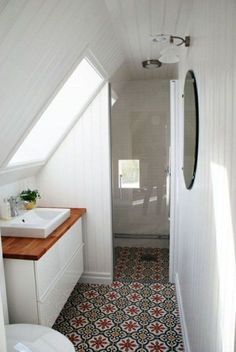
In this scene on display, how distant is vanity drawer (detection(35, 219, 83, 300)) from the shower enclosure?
1.25 meters

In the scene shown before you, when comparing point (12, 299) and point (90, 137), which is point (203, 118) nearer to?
point (90, 137)

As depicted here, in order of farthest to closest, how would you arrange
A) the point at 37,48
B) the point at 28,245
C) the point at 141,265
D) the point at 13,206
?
Result: the point at 141,265
the point at 13,206
the point at 28,245
the point at 37,48

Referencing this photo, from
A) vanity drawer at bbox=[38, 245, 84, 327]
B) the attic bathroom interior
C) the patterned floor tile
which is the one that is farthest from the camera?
the patterned floor tile

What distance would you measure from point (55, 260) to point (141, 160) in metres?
2.00

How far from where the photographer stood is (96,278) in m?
2.93

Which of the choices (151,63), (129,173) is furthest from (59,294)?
(151,63)

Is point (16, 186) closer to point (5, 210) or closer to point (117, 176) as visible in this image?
point (5, 210)

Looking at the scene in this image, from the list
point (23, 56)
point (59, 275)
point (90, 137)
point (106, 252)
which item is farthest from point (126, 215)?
point (23, 56)

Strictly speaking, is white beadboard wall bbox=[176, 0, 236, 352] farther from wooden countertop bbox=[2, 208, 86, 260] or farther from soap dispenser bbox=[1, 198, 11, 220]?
soap dispenser bbox=[1, 198, 11, 220]

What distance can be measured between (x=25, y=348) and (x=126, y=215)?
8.28ft

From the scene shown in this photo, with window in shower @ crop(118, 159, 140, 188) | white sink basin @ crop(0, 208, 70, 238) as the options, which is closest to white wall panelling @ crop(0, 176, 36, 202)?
white sink basin @ crop(0, 208, 70, 238)

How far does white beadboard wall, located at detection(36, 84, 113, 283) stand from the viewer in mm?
2689

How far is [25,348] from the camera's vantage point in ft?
4.53

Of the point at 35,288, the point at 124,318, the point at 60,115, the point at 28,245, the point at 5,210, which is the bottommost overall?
the point at 124,318
